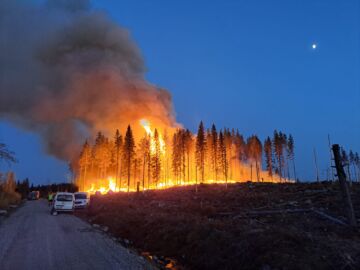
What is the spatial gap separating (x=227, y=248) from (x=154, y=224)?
23.6ft

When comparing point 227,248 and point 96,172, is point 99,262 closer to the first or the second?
point 227,248

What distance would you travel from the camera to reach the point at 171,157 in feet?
323

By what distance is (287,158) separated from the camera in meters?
98.4

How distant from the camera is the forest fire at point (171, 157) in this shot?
83.3m

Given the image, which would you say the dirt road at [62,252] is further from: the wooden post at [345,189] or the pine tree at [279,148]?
the pine tree at [279,148]

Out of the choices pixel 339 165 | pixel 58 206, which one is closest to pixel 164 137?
pixel 58 206

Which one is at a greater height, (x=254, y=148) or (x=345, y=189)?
(x=254, y=148)

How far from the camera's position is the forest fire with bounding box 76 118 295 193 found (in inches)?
3280

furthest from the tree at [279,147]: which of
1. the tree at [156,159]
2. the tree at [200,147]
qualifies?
the tree at [156,159]

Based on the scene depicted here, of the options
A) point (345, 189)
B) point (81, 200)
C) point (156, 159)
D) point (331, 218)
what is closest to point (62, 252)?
point (345, 189)

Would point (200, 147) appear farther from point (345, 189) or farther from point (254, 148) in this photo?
point (345, 189)

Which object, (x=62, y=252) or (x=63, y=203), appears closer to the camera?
(x=62, y=252)

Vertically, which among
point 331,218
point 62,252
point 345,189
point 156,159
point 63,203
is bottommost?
point 62,252

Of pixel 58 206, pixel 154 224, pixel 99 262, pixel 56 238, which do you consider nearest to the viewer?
pixel 99 262
